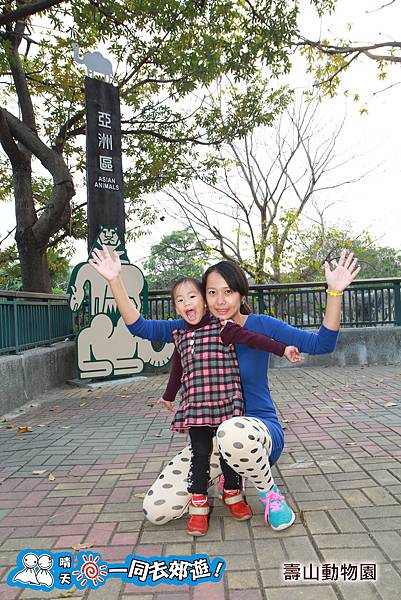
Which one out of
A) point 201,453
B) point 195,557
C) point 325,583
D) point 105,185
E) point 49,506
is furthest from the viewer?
point 105,185

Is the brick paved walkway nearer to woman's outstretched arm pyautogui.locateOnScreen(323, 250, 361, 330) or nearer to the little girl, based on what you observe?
the little girl

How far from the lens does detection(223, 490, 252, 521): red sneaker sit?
106 inches

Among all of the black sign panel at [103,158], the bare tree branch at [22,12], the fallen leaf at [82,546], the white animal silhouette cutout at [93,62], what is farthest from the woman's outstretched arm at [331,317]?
the white animal silhouette cutout at [93,62]

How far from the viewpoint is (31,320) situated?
7195 millimetres

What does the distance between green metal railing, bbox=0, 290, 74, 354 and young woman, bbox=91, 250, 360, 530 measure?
3823 mm

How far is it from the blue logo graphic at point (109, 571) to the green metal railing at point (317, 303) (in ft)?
22.8

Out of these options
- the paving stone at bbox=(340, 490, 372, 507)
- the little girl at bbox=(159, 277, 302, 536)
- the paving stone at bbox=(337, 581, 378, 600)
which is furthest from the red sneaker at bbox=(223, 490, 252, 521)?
the paving stone at bbox=(337, 581, 378, 600)

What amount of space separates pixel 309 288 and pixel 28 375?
5.35m

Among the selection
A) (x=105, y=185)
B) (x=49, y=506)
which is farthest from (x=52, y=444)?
(x=105, y=185)

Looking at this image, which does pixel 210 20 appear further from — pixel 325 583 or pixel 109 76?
pixel 325 583

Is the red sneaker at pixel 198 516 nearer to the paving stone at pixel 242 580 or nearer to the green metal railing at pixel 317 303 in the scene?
the paving stone at pixel 242 580

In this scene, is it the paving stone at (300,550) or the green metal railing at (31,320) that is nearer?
the paving stone at (300,550)

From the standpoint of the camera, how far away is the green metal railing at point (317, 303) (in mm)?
9133

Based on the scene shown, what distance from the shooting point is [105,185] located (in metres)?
7.94
